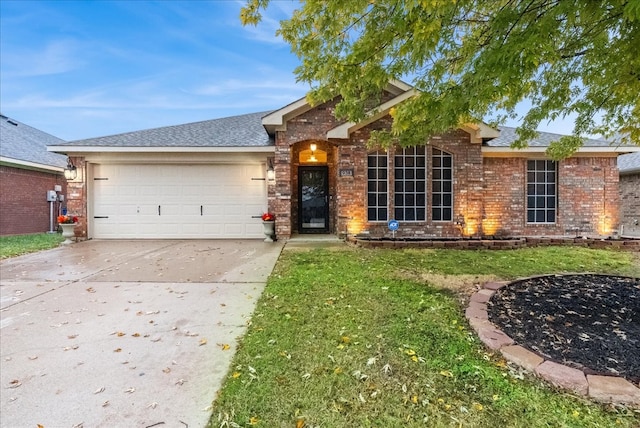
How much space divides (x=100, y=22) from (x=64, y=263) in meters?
14.3

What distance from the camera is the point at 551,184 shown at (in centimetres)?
1008

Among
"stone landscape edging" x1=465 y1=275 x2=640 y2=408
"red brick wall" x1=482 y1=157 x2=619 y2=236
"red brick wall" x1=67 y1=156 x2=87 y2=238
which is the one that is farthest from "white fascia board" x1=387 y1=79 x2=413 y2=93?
"red brick wall" x1=67 y1=156 x2=87 y2=238

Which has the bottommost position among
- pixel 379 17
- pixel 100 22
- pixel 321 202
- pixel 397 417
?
pixel 397 417

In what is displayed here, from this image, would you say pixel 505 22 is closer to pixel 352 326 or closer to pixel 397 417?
pixel 352 326

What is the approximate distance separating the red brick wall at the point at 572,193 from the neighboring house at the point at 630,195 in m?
4.69

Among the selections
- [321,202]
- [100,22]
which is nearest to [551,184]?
[321,202]

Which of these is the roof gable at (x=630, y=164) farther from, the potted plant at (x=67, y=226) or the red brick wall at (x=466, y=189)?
the potted plant at (x=67, y=226)

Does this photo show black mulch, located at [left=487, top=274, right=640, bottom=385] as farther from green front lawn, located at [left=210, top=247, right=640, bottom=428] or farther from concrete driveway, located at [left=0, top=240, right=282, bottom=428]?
concrete driveway, located at [left=0, top=240, right=282, bottom=428]

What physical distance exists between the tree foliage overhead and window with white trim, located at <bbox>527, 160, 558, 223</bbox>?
14.9 feet

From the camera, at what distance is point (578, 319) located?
340cm

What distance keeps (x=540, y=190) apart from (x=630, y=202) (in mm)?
7344

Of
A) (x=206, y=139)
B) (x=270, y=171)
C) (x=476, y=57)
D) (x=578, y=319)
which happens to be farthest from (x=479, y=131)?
(x=206, y=139)

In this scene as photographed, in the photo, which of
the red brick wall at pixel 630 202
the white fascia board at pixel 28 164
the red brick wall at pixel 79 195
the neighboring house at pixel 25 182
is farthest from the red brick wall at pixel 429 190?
the neighboring house at pixel 25 182

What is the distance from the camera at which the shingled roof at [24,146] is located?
12.6 meters
